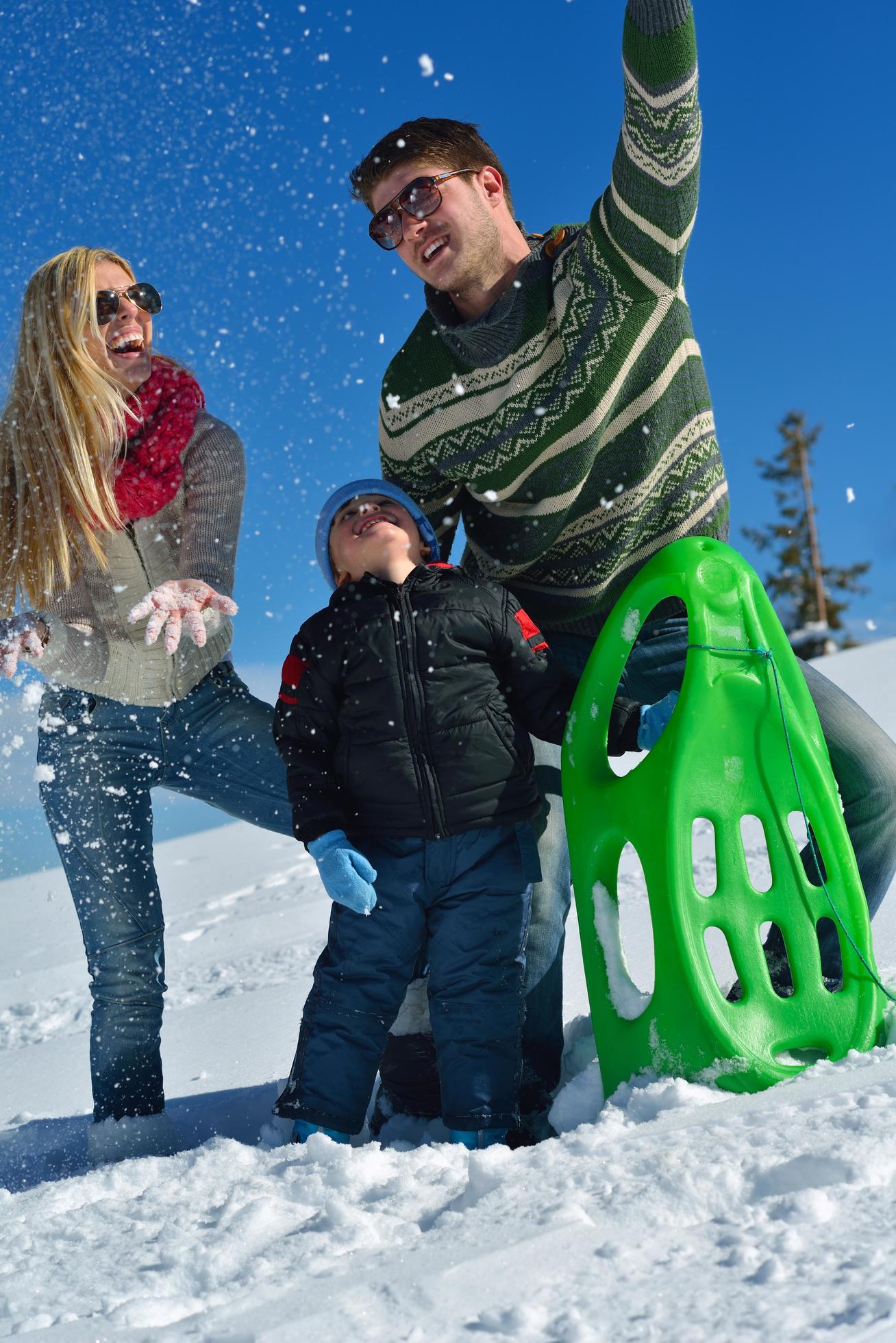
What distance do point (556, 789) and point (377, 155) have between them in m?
1.62

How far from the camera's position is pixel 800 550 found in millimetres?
31312

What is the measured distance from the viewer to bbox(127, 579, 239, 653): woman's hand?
2.46 metres

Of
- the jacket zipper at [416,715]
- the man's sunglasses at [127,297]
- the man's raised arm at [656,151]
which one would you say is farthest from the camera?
the man's sunglasses at [127,297]

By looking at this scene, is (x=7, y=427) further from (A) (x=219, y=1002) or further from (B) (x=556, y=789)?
(A) (x=219, y=1002)

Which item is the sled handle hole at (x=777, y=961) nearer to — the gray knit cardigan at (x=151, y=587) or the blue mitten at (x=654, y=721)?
the blue mitten at (x=654, y=721)

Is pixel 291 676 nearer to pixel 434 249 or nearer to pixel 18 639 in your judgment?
pixel 18 639

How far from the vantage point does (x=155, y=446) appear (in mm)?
2678

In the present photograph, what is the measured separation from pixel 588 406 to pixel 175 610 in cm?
106

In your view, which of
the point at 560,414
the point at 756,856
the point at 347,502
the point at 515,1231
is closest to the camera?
the point at 515,1231

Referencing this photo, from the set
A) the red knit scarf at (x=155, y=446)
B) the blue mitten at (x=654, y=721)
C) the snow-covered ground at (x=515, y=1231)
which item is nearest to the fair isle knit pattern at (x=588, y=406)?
the blue mitten at (x=654, y=721)

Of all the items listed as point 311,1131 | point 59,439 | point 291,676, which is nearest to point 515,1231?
point 311,1131

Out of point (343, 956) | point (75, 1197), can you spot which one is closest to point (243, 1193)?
point (75, 1197)

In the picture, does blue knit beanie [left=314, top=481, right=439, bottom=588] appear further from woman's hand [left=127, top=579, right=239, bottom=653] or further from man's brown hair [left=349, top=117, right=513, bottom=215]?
man's brown hair [left=349, top=117, right=513, bottom=215]

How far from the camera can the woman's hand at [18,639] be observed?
254 cm
